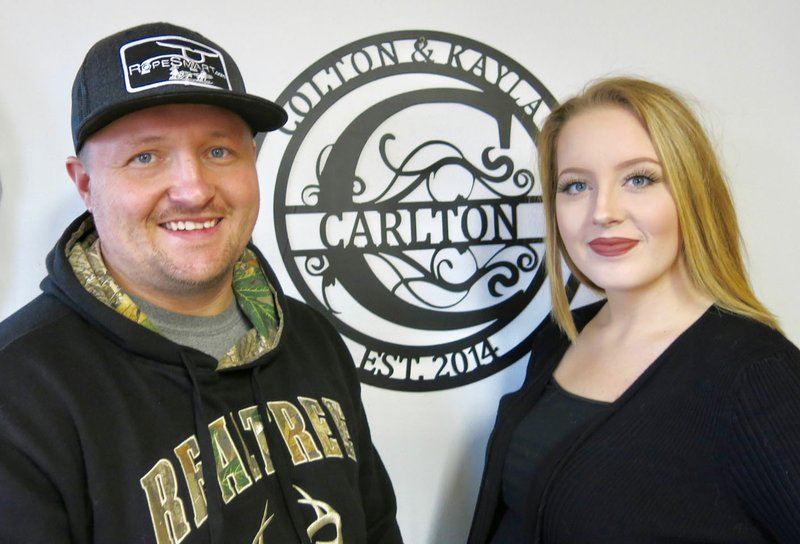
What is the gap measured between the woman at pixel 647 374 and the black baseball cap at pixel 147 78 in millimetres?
640

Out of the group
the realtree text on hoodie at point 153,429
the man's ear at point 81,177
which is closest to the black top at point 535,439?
the realtree text on hoodie at point 153,429

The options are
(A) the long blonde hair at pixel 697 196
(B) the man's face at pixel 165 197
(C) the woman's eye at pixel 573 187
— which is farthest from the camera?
(C) the woman's eye at pixel 573 187

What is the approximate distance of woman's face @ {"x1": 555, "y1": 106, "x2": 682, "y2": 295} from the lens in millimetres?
1192

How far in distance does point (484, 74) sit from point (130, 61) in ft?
2.90

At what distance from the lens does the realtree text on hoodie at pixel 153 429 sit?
818mm

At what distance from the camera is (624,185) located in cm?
122

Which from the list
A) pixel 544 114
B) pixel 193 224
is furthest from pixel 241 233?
pixel 544 114

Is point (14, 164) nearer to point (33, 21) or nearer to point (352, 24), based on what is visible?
point (33, 21)

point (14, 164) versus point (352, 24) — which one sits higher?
point (352, 24)

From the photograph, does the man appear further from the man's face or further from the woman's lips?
the woman's lips

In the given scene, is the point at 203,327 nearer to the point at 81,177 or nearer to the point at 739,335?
the point at 81,177

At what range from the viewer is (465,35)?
1.57 metres

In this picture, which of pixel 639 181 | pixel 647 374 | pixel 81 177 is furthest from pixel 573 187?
pixel 81 177

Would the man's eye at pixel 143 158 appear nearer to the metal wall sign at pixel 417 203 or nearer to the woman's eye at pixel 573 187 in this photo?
the metal wall sign at pixel 417 203
